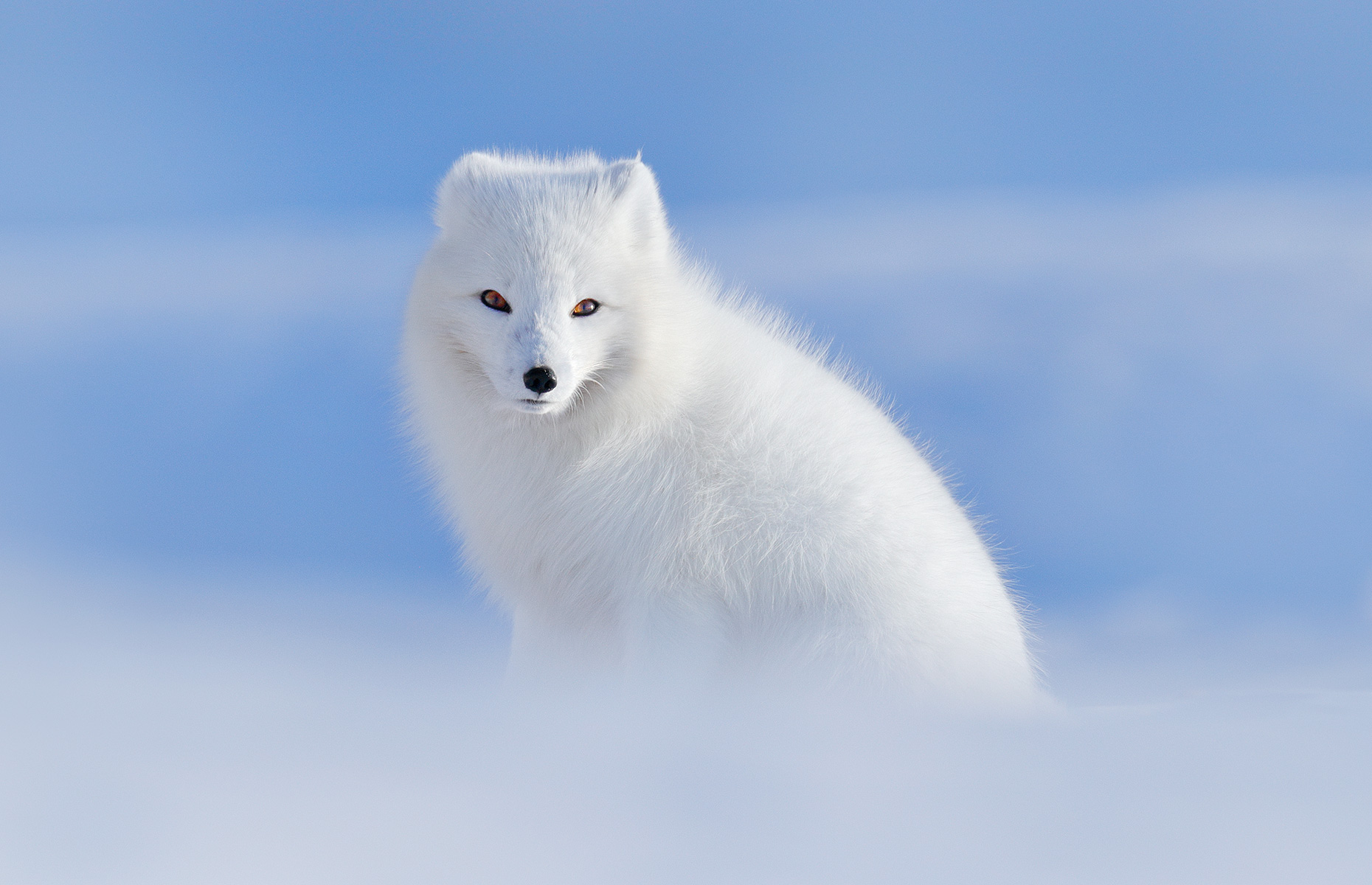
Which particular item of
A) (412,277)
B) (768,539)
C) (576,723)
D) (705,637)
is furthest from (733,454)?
(412,277)

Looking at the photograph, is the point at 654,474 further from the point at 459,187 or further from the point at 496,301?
the point at 459,187

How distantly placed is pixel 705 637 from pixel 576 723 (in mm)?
408

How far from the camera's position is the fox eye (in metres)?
3.10

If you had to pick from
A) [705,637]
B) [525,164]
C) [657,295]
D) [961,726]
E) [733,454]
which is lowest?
[961,726]

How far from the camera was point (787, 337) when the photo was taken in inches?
147

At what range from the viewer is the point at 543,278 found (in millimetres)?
3061

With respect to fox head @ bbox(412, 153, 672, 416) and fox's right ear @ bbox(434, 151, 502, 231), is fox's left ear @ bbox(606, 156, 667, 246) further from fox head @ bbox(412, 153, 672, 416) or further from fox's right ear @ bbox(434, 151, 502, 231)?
fox's right ear @ bbox(434, 151, 502, 231)

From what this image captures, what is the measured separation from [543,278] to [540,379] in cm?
29

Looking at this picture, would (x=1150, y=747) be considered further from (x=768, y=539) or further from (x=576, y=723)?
(x=576, y=723)

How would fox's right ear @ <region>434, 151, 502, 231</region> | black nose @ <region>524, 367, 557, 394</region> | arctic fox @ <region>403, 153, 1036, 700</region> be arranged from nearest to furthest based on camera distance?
1. black nose @ <region>524, 367, 557, 394</region>
2. arctic fox @ <region>403, 153, 1036, 700</region>
3. fox's right ear @ <region>434, 151, 502, 231</region>

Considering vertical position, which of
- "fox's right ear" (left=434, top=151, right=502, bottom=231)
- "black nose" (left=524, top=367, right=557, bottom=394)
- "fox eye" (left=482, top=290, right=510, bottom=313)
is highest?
"fox's right ear" (left=434, top=151, right=502, bottom=231)

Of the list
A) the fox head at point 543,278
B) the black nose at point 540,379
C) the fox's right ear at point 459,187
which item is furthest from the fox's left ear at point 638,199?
the black nose at point 540,379

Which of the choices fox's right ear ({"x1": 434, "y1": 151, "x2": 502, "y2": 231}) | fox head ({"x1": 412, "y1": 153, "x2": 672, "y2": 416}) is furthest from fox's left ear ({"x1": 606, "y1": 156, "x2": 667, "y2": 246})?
fox's right ear ({"x1": 434, "y1": 151, "x2": 502, "y2": 231})

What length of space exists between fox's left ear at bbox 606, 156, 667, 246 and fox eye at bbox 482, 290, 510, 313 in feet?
1.37
